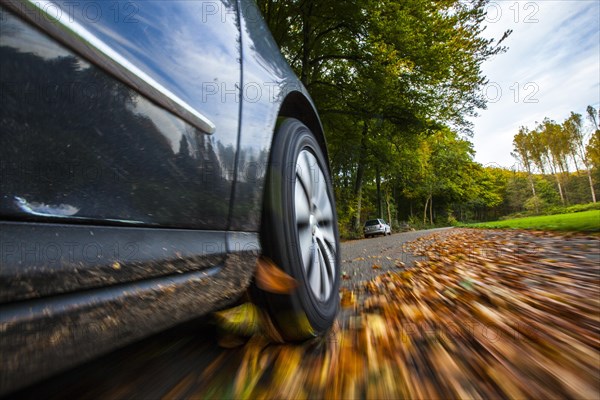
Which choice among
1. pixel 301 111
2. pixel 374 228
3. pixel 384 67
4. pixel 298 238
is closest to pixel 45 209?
pixel 298 238

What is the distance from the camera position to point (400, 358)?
4.07 feet

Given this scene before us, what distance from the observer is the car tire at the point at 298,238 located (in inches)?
50.9

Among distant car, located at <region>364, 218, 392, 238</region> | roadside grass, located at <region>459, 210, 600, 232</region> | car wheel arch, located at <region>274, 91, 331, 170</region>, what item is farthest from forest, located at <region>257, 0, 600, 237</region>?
car wheel arch, located at <region>274, 91, 331, 170</region>

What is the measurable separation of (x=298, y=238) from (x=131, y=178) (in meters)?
0.76

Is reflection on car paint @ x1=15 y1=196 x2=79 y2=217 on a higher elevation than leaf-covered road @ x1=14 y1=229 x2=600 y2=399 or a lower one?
higher

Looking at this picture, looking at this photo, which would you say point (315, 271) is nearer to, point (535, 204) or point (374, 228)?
point (374, 228)

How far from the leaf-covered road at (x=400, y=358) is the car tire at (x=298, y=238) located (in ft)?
0.44

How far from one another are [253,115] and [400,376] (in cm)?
104

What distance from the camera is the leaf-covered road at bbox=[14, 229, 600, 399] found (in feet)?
3.40

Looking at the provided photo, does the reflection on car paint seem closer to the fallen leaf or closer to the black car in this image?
the black car

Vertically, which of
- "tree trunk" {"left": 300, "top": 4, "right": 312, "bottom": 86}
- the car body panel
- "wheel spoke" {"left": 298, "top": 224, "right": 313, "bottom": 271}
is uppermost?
"tree trunk" {"left": 300, "top": 4, "right": 312, "bottom": 86}

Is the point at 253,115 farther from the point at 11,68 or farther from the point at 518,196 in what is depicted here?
the point at 518,196

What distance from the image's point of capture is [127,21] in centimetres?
80

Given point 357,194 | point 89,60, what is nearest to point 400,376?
point 89,60
